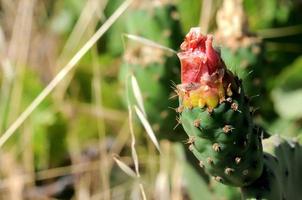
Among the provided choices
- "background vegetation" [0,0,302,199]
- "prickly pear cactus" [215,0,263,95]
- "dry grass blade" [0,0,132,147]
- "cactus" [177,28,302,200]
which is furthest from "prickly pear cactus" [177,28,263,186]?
"background vegetation" [0,0,302,199]

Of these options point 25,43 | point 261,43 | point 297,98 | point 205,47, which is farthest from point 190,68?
point 25,43

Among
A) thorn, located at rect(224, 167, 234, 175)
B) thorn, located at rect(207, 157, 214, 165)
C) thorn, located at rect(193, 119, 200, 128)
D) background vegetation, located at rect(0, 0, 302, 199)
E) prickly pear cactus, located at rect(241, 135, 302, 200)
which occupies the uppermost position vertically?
thorn, located at rect(193, 119, 200, 128)

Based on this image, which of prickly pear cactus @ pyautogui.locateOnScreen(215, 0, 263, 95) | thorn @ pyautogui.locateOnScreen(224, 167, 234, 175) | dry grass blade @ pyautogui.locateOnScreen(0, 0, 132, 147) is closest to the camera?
A: thorn @ pyautogui.locateOnScreen(224, 167, 234, 175)

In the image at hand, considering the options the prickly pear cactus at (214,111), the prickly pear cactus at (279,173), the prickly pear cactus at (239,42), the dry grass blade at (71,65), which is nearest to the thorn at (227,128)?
the prickly pear cactus at (214,111)

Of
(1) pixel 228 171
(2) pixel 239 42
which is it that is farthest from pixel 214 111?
(2) pixel 239 42

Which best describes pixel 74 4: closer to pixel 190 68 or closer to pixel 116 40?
pixel 116 40

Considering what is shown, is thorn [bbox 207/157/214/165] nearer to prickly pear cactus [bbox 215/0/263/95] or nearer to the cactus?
the cactus

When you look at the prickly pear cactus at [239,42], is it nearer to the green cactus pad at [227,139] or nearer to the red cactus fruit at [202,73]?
the green cactus pad at [227,139]
